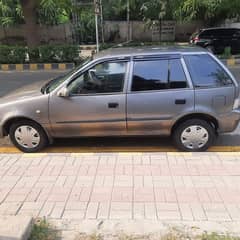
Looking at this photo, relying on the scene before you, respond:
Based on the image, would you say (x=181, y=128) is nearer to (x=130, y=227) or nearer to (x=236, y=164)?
(x=236, y=164)

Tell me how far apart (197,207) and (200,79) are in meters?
2.59

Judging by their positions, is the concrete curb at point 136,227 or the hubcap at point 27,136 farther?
the hubcap at point 27,136

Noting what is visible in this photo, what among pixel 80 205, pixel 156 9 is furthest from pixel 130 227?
pixel 156 9

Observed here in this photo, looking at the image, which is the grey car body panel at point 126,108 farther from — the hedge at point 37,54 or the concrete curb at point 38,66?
the hedge at point 37,54

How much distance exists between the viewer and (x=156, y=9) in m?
30.1

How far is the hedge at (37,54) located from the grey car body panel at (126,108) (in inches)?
437

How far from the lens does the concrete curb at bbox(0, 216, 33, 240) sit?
3.26 meters

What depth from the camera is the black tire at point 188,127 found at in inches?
240

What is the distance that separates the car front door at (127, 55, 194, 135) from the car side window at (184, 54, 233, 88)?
0.43 ft

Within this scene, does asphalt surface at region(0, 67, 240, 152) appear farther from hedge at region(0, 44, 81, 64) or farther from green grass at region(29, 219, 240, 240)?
hedge at region(0, 44, 81, 64)

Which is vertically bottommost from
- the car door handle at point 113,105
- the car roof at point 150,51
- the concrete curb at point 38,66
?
the concrete curb at point 38,66

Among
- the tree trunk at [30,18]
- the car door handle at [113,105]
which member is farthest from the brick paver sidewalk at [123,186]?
the tree trunk at [30,18]

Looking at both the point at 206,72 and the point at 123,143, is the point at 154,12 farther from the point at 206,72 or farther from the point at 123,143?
the point at 206,72

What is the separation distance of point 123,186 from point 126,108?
180 centimetres
